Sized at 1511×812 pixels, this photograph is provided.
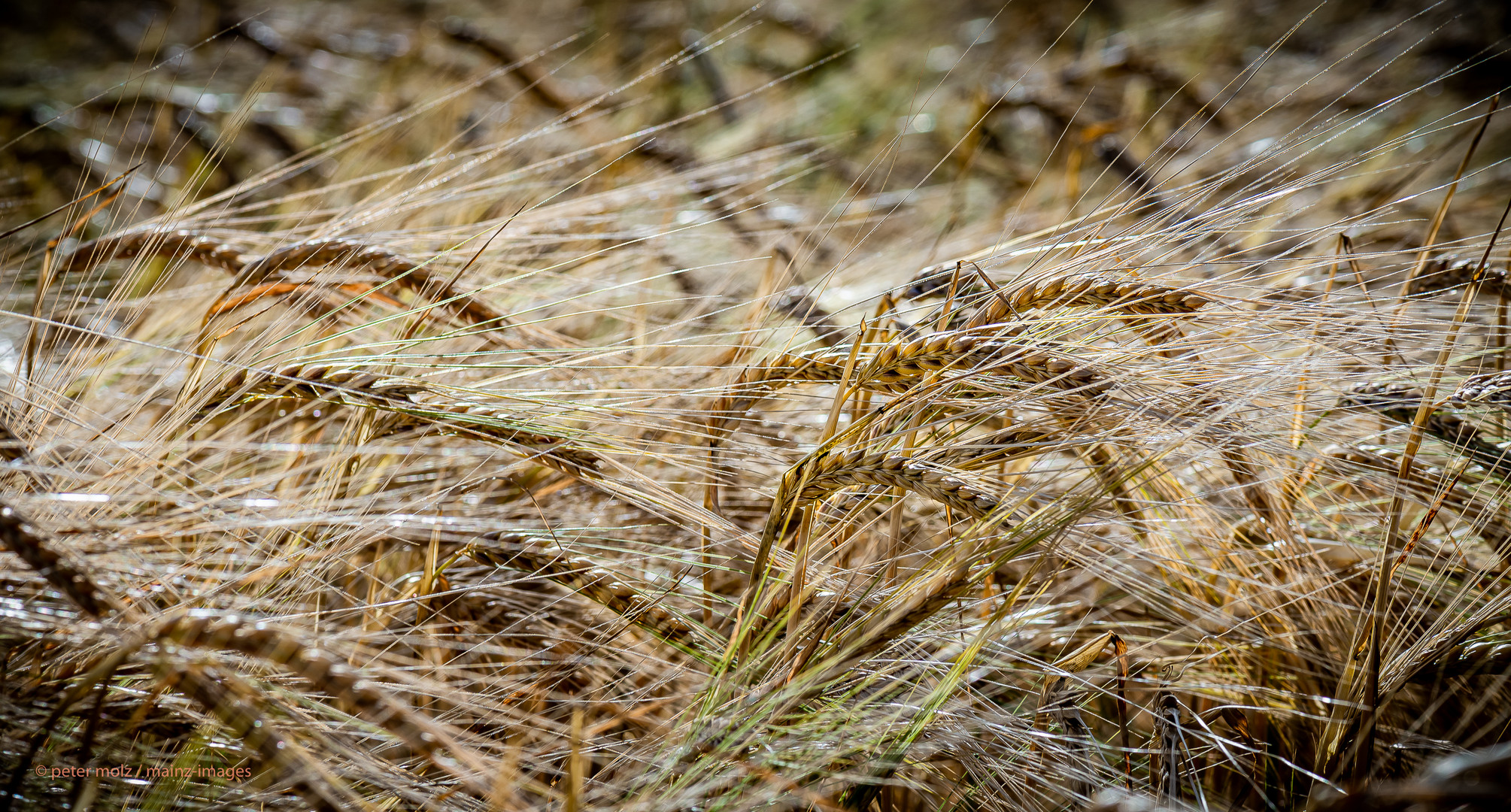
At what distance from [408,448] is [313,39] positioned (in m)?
1.76

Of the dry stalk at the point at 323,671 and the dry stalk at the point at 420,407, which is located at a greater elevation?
the dry stalk at the point at 420,407

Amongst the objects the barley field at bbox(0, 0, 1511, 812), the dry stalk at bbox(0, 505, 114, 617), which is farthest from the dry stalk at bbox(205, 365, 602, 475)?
the dry stalk at bbox(0, 505, 114, 617)

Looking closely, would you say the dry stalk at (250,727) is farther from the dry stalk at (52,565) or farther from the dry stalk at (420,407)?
the dry stalk at (420,407)

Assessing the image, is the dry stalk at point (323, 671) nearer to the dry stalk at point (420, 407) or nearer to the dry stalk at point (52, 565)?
the dry stalk at point (52, 565)

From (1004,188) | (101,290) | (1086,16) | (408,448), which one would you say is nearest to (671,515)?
(408,448)

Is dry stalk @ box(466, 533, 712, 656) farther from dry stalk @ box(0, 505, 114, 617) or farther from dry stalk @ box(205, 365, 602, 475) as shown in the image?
dry stalk @ box(0, 505, 114, 617)

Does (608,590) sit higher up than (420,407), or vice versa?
(420,407)

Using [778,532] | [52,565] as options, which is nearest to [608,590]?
[778,532]

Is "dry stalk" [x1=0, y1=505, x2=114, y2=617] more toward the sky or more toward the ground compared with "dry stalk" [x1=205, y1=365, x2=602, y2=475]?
more toward the ground

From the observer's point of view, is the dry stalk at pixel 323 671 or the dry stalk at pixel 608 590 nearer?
the dry stalk at pixel 323 671

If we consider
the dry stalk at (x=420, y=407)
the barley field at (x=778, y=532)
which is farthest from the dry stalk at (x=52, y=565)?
the dry stalk at (x=420, y=407)

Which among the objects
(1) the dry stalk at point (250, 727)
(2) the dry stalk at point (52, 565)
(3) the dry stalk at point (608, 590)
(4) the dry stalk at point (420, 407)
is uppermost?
(4) the dry stalk at point (420, 407)

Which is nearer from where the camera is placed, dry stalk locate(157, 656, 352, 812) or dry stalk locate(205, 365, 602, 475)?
dry stalk locate(157, 656, 352, 812)

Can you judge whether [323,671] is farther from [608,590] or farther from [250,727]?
[608,590]
